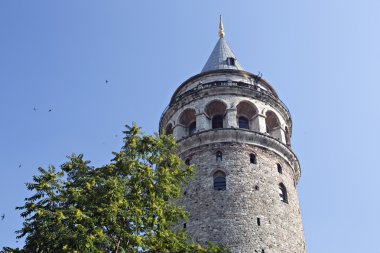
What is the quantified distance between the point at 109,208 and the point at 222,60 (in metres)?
19.8

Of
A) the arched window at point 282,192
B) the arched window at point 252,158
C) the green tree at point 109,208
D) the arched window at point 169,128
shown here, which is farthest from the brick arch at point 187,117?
the green tree at point 109,208

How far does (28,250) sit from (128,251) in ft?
8.01

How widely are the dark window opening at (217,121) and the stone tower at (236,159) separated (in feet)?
0.18

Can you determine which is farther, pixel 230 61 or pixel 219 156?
pixel 230 61

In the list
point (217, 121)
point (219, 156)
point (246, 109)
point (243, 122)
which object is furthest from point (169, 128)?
point (219, 156)

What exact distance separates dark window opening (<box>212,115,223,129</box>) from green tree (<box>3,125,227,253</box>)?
483 inches

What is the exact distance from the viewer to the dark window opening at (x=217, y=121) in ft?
89.2

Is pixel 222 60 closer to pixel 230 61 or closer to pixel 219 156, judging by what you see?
A: pixel 230 61

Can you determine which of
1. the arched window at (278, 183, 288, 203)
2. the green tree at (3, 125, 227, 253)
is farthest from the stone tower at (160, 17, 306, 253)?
the green tree at (3, 125, 227, 253)

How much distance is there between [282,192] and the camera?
24328 mm

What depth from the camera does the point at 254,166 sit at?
79.2 ft

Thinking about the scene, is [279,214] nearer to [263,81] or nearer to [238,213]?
[238,213]

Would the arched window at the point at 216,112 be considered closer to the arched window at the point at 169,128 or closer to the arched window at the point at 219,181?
the arched window at the point at 169,128

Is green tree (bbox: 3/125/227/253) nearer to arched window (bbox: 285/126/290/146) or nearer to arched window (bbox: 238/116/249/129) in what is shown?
arched window (bbox: 238/116/249/129)
